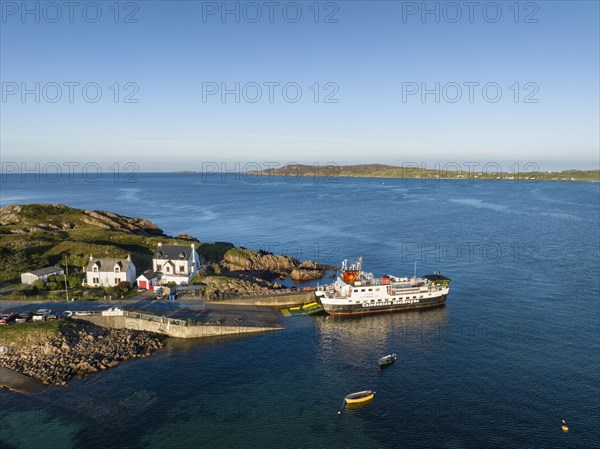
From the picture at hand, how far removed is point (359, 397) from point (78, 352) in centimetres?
3791

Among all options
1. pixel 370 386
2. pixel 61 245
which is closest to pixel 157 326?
pixel 370 386

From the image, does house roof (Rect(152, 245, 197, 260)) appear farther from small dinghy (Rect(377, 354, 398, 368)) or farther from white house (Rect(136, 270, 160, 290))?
small dinghy (Rect(377, 354, 398, 368))

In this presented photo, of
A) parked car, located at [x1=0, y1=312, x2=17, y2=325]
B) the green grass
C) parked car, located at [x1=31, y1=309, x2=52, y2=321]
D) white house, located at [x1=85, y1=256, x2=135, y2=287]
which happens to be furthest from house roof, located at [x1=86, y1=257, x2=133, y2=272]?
parked car, located at [x1=0, y1=312, x2=17, y2=325]

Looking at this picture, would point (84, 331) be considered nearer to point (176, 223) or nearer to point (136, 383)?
point (136, 383)

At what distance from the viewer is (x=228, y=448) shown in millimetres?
39719

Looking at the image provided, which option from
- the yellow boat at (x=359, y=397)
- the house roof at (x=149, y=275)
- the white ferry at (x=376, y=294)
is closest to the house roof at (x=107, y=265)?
the house roof at (x=149, y=275)

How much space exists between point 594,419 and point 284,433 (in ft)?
109

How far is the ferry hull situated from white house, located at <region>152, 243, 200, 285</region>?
91.5 feet

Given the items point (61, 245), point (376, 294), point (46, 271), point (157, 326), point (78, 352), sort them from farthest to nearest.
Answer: point (61, 245) < point (376, 294) < point (46, 271) < point (157, 326) < point (78, 352)

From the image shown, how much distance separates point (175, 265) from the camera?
81.0m

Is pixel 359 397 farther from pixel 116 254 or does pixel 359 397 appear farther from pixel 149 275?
pixel 116 254

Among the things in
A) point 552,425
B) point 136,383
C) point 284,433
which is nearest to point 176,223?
point 136,383

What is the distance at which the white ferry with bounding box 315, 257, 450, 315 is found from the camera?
7569 cm

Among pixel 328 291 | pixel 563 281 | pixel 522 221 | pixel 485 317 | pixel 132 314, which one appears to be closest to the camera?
pixel 132 314
